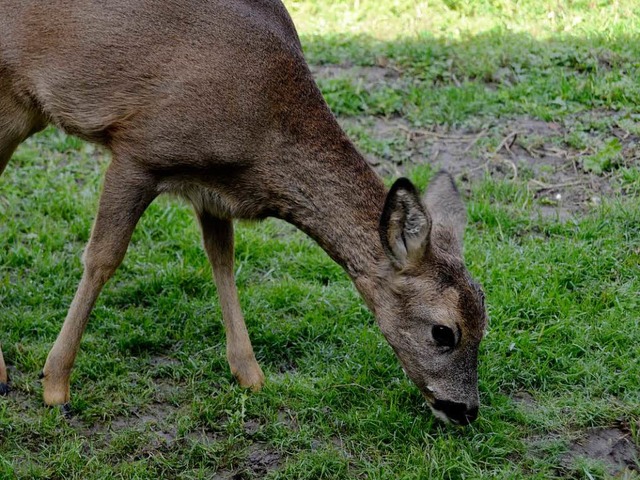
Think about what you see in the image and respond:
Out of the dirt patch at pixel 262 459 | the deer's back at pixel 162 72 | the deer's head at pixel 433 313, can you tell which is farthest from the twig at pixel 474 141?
the dirt patch at pixel 262 459

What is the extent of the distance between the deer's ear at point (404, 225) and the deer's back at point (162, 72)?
2.78 feet

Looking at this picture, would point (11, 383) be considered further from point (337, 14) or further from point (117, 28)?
point (337, 14)

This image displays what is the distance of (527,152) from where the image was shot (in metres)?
8.82

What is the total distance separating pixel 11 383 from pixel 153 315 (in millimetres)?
1122

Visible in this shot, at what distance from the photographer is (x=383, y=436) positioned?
5.73m

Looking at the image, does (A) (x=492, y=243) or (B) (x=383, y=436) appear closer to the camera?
(B) (x=383, y=436)

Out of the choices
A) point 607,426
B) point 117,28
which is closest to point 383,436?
point 607,426

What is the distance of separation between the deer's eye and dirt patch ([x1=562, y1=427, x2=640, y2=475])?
0.88 metres

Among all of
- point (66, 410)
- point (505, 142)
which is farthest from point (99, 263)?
point (505, 142)

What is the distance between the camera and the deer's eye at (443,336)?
5.61m

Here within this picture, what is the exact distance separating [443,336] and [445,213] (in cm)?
79

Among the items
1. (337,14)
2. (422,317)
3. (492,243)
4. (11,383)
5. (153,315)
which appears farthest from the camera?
(337,14)

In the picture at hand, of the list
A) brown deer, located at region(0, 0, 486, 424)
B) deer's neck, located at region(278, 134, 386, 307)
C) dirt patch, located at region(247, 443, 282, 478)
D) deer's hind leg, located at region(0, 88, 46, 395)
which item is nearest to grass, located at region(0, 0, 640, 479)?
dirt patch, located at region(247, 443, 282, 478)

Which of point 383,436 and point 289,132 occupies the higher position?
point 289,132
